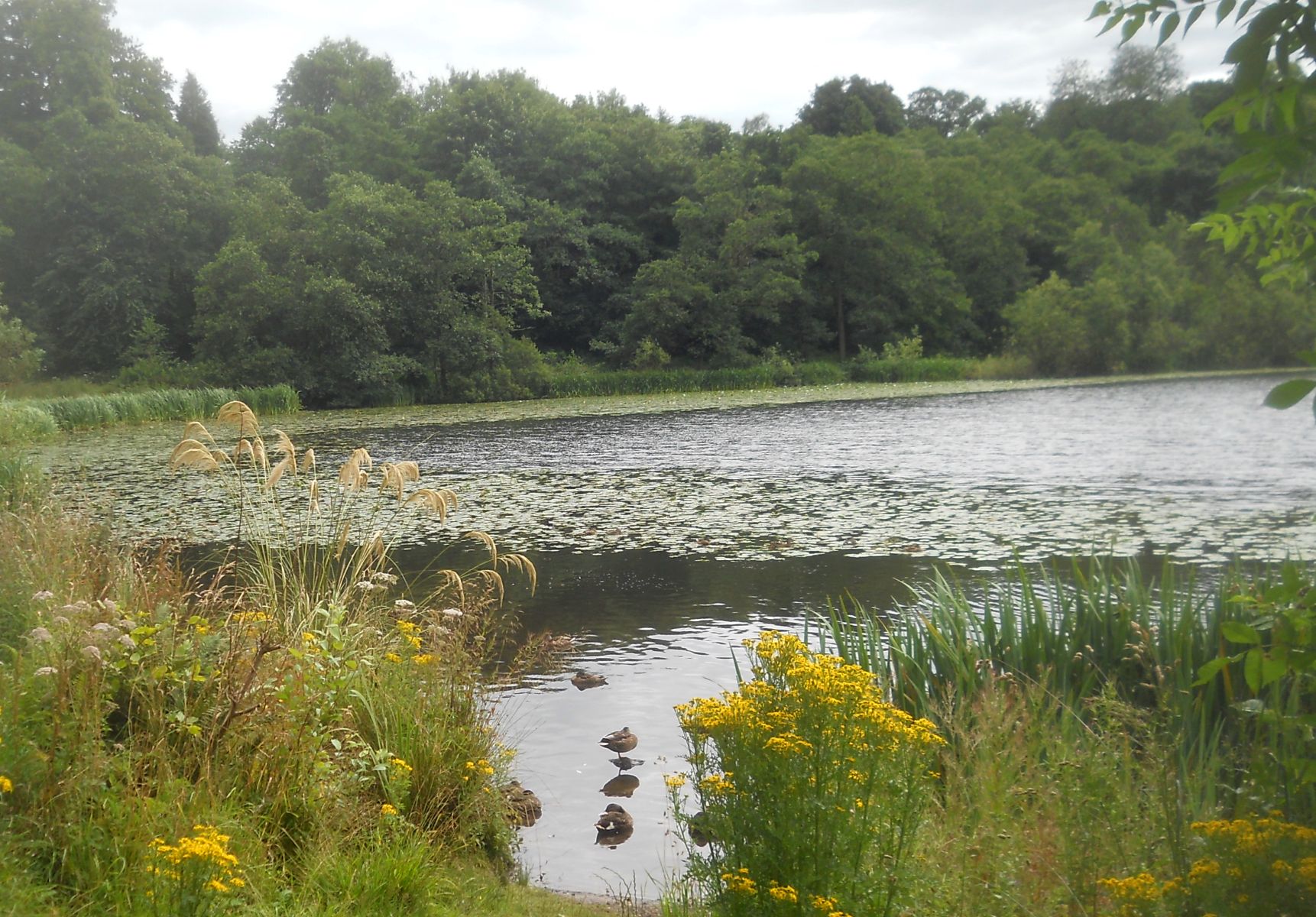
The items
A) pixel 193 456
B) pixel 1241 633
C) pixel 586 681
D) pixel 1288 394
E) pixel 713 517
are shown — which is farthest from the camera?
pixel 713 517

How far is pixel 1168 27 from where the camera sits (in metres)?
1.85

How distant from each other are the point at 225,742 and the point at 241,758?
0.24 feet

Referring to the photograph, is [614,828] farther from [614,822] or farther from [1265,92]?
[1265,92]

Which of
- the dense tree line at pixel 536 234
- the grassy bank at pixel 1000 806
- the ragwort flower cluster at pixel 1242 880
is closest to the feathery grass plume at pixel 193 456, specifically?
the grassy bank at pixel 1000 806

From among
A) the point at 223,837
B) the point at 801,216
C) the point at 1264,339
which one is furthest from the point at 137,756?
the point at 801,216

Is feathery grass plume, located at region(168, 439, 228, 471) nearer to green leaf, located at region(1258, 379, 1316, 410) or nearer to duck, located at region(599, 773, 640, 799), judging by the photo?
duck, located at region(599, 773, 640, 799)

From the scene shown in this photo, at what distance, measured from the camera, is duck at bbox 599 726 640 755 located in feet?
17.1

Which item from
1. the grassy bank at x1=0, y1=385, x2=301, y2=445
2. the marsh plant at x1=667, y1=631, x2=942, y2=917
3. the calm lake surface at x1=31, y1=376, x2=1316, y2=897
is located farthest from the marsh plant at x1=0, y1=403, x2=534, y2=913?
the grassy bank at x1=0, y1=385, x2=301, y2=445

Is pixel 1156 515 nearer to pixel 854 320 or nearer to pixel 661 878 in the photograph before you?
pixel 661 878

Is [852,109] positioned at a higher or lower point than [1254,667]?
higher

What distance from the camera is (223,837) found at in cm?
256

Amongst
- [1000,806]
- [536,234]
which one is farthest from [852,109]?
[1000,806]

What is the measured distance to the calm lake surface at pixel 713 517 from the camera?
555 cm

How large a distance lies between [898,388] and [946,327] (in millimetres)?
14102
